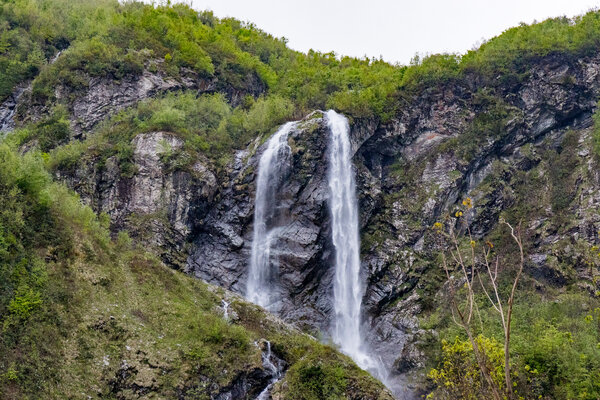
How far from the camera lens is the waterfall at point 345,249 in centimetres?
2816

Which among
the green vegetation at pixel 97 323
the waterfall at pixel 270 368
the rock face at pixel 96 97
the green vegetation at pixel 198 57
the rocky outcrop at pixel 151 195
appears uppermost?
the green vegetation at pixel 198 57

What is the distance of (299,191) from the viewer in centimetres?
3159

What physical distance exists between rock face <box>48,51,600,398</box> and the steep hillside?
120 mm

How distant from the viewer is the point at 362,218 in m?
33.1

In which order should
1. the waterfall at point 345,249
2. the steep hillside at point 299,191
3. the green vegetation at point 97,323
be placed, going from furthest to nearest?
the waterfall at point 345,249, the steep hillside at point 299,191, the green vegetation at point 97,323

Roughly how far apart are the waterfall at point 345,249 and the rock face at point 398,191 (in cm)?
66

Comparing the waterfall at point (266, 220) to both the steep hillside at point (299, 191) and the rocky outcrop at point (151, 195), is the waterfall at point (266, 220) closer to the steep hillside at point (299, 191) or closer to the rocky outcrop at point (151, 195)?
the steep hillside at point (299, 191)

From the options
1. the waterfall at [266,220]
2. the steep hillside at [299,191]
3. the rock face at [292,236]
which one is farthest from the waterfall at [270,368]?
the waterfall at [266,220]

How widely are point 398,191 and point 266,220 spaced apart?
36.5 ft

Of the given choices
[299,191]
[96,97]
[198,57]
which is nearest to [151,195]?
[299,191]

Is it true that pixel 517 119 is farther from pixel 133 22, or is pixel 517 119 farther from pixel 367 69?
pixel 133 22

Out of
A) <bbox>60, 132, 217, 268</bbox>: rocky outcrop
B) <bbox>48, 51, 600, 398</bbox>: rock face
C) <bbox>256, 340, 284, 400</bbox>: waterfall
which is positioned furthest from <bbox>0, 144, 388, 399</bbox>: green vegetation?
<bbox>48, 51, 600, 398</bbox>: rock face

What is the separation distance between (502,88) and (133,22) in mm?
33467

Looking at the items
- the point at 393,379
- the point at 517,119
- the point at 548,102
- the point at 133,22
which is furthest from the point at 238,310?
the point at 133,22
